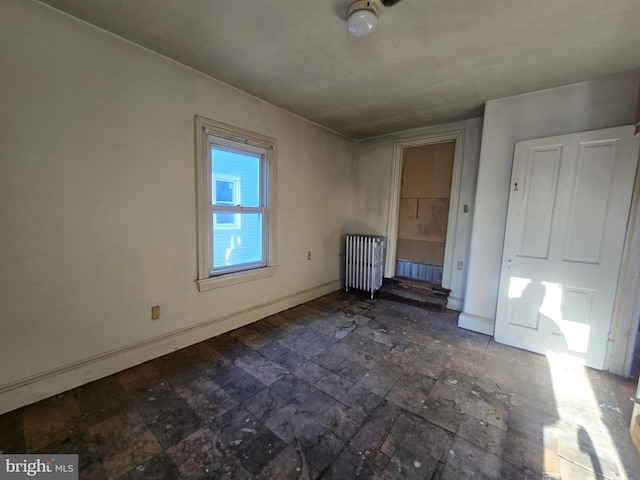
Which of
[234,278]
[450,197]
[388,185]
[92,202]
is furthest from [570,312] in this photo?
[92,202]

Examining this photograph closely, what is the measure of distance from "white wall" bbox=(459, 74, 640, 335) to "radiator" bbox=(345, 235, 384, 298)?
1.29 meters

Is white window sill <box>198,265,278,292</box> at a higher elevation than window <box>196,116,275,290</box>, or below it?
below

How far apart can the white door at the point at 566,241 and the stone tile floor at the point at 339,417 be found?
28cm

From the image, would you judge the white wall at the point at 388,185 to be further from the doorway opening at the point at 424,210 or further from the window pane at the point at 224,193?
the window pane at the point at 224,193

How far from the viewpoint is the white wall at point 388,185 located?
3291 millimetres

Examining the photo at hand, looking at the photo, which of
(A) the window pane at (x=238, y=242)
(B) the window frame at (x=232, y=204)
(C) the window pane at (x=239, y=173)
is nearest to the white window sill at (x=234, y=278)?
(A) the window pane at (x=238, y=242)

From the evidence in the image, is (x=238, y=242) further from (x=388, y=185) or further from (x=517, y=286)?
(x=517, y=286)

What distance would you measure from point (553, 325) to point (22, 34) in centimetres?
451

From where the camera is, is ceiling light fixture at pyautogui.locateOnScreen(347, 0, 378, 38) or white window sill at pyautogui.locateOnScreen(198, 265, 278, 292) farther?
white window sill at pyautogui.locateOnScreen(198, 265, 278, 292)

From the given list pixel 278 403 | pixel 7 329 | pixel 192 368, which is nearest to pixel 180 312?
pixel 192 368

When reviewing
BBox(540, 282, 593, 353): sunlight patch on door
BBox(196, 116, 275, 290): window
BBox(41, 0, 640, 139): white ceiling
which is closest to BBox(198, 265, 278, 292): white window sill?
BBox(196, 116, 275, 290): window

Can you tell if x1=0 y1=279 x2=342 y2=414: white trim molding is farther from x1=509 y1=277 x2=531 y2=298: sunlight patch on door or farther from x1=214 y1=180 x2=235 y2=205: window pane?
x1=509 y1=277 x2=531 y2=298: sunlight patch on door

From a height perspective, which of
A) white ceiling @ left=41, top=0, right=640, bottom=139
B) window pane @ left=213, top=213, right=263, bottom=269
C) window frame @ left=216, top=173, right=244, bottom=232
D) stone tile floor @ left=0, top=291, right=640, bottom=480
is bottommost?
stone tile floor @ left=0, top=291, right=640, bottom=480

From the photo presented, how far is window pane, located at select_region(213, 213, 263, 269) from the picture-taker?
104 inches
